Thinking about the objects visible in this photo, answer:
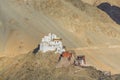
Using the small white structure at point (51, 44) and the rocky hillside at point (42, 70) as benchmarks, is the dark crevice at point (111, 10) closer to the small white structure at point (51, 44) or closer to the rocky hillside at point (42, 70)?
the small white structure at point (51, 44)

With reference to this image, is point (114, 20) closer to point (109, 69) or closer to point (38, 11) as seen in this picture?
point (38, 11)

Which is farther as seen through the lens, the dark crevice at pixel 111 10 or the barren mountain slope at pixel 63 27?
the dark crevice at pixel 111 10

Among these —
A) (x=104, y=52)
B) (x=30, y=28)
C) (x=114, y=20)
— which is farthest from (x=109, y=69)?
(x=114, y=20)

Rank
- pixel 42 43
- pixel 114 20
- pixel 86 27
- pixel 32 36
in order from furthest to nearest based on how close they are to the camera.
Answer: pixel 114 20 → pixel 86 27 → pixel 32 36 → pixel 42 43

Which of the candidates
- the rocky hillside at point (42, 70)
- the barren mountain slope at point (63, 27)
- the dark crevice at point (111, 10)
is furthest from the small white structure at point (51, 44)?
the dark crevice at point (111, 10)

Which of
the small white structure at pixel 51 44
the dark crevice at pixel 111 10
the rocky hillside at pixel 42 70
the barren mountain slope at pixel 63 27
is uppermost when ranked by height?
the dark crevice at pixel 111 10

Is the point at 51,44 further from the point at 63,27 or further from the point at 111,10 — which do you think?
the point at 111,10
